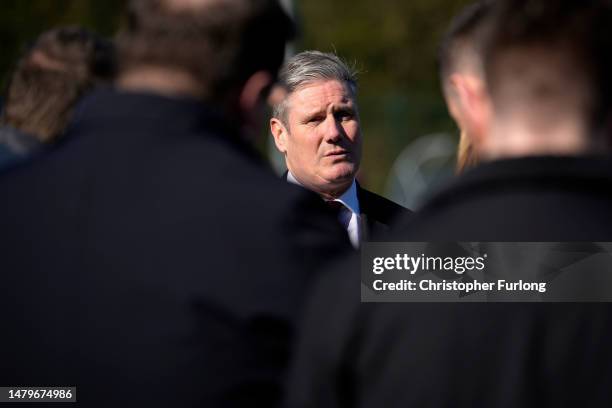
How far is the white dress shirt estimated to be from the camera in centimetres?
413

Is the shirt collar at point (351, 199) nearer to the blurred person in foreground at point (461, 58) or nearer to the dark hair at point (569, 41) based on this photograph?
the blurred person in foreground at point (461, 58)

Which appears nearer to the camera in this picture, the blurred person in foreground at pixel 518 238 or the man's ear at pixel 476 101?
the blurred person in foreground at pixel 518 238

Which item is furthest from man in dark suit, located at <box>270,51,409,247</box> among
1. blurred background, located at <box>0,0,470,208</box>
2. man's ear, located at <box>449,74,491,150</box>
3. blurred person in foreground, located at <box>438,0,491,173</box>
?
blurred background, located at <box>0,0,470,208</box>

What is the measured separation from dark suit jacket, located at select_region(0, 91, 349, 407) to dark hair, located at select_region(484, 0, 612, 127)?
1.78ft

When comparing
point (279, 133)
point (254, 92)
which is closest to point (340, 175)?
point (279, 133)

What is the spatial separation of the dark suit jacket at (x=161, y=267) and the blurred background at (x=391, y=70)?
10.2 metres

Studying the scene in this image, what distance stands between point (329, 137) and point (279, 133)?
30 centimetres

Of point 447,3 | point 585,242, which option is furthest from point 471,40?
point 447,3

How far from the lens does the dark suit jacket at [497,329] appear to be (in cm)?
190

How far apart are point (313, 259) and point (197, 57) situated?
501 millimetres

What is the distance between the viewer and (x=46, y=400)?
7.66 ft

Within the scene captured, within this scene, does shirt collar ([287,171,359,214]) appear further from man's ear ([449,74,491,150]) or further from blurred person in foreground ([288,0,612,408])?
blurred person in foreground ([288,0,612,408])

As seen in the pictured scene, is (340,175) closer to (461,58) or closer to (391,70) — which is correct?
(461,58)

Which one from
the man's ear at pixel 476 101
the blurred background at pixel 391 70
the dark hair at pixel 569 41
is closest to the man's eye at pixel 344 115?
the man's ear at pixel 476 101
